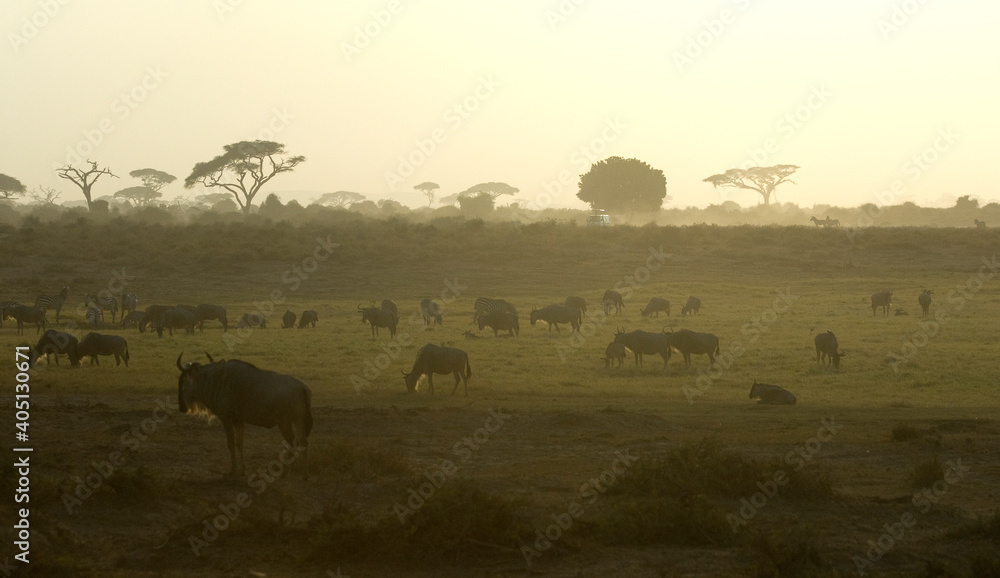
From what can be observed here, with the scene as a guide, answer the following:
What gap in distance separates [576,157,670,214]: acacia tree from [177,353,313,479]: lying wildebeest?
7340cm

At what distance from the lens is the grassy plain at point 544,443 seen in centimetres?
776

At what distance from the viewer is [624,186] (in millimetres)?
82125

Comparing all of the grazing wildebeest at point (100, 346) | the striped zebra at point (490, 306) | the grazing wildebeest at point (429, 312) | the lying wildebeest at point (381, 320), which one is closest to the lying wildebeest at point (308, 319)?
the lying wildebeest at point (381, 320)

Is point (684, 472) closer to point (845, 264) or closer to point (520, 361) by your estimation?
point (520, 361)

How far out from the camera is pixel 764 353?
23.9 metres

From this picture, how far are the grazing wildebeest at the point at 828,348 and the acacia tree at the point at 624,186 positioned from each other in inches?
2387

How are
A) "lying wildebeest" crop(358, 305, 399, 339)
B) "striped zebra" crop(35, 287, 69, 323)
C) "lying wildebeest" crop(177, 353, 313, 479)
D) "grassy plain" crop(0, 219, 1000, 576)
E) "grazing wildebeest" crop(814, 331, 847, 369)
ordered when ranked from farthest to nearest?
"striped zebra" crop(35, 287, 69, 323), "lying wildebeest" crop(358, 305, 399, 339), "grazing wildebeest" crop(814, 331, 847, 369), "lying wildebeest" crop(177, 353, 313, 479), "grassy plain" crop(0, 219, 1000, 576)

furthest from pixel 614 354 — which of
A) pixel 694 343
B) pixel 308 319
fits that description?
pixel 308 319

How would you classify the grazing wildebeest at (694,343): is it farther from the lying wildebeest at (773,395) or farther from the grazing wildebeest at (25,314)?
the grazing wildebeest at (25,314)

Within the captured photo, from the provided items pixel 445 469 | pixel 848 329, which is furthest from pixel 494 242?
pixel 445 469

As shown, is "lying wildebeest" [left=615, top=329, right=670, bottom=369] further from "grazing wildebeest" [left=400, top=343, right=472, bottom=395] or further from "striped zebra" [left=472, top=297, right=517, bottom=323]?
"striped zebra" [left=472, top=297, right=517, bottom=323]

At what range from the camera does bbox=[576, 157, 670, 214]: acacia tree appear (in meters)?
82.1

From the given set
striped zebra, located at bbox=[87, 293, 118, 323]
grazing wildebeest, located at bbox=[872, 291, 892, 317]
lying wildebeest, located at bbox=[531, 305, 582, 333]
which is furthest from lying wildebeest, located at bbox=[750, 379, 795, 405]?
striped zebra, located at bbox=[87, 293, 118, 323]

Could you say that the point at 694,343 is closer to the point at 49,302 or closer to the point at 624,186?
the point at 49,302
